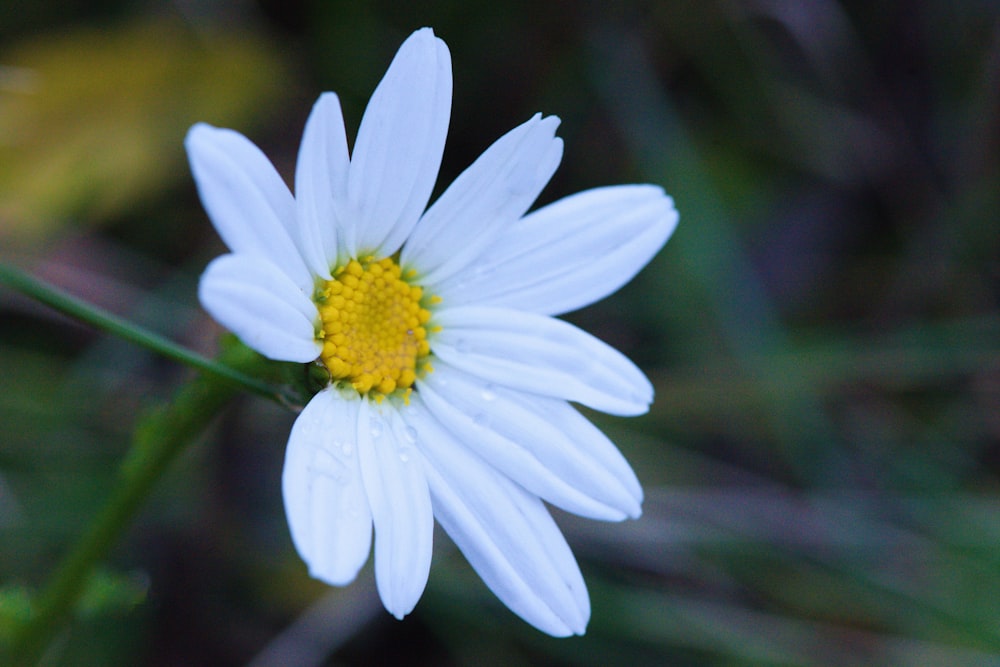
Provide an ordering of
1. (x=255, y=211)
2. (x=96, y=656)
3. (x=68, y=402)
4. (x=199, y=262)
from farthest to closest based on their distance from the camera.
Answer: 1. (x=199, y=262)
2. (x=68, y=402)
3. (x=96, y=656)
4. (x=255, y=211)

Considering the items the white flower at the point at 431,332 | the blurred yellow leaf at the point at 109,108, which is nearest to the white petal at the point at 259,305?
the white flower at the point at 431,332

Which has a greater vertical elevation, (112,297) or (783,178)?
(783,178)

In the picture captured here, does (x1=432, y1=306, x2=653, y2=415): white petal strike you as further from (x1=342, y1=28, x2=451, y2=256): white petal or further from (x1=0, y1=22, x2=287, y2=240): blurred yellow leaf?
(x1=0, y1=22, x2=287, y2=240): blurred yellow leaf

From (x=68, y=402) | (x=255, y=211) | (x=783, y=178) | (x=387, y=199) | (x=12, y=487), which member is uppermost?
(x=783, y=178)

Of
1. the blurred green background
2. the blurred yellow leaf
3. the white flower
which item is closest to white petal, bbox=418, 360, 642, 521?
the white flower

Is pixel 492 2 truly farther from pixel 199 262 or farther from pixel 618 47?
pixel 199 262

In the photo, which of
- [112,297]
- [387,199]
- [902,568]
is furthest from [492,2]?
[902,568]

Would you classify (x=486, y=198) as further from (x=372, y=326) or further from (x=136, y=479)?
(x=136, y=479)
